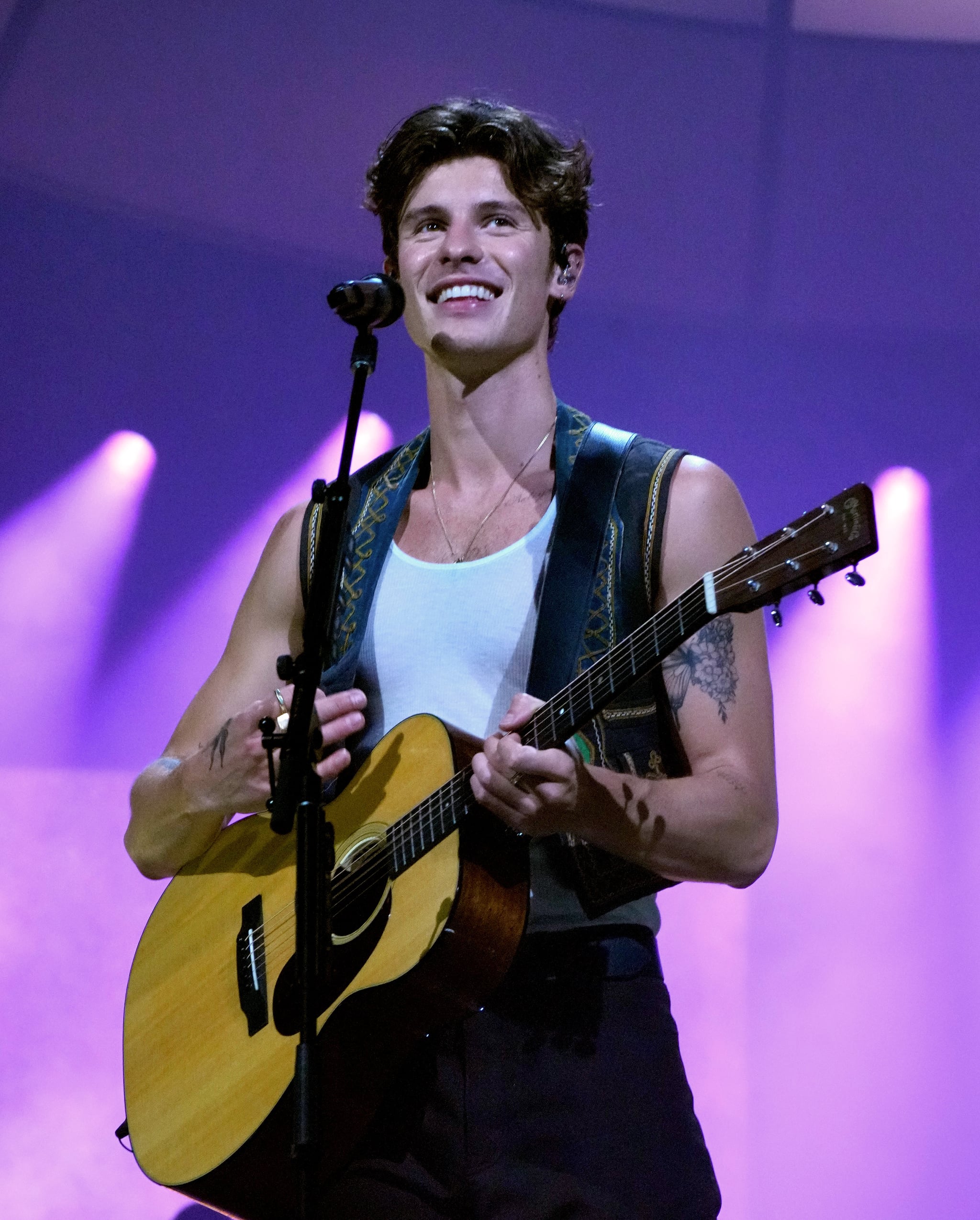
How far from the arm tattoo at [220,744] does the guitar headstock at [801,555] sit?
3.13 ft

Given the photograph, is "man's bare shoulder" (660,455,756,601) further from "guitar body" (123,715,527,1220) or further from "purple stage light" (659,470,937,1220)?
"purple stage light" (659,470,937,1220)

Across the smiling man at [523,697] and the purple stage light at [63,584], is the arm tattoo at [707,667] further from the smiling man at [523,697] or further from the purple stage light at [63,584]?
the purple stage light at [63,584]

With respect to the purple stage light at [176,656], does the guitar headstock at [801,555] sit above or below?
below

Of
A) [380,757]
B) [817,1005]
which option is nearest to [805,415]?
[817,1005]

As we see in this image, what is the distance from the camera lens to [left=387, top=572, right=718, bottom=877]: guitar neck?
194 cm

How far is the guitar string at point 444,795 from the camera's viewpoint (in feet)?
6.23

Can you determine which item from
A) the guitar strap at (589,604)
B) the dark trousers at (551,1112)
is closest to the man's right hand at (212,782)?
the guitar strap at (589,604)

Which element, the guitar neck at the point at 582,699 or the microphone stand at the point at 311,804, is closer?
the microphone stand at the point at 311,804

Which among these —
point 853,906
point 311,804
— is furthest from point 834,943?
point 311,804

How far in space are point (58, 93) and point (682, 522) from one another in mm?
3464

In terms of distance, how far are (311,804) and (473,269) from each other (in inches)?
53.1

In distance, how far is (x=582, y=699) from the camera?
6.57ft

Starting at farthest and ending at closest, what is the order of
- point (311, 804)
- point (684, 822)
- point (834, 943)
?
point (834, 943), point (684, 822), point (311, 804)

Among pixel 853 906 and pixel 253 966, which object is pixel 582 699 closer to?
pixel 253 966
